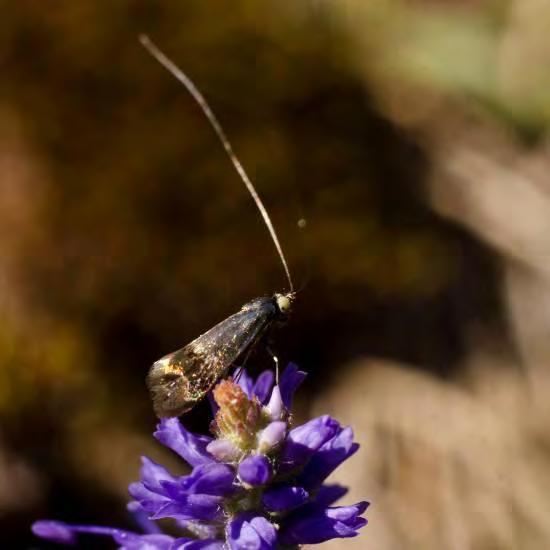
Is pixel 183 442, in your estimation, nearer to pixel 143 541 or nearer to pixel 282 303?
pixel 143 541

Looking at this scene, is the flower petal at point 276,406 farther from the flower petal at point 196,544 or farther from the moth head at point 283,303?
the flower petal at point 196,544

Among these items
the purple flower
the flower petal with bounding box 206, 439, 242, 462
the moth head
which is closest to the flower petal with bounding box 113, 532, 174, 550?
the purple flower

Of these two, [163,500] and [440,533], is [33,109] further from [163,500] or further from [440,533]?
[163,500]

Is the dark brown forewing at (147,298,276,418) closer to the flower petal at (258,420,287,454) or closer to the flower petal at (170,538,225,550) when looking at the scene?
the flower petal at (258,420,287,454)

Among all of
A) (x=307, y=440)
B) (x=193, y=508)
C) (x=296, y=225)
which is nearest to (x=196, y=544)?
(x=193, y=508)

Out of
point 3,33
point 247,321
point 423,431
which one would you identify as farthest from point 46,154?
point 247,321

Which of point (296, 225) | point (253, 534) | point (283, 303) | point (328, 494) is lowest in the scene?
point (253, 534)

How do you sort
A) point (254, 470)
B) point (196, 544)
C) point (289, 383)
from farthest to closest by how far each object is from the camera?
point (289, 383)
point (196, 544)
point (254, 470)
